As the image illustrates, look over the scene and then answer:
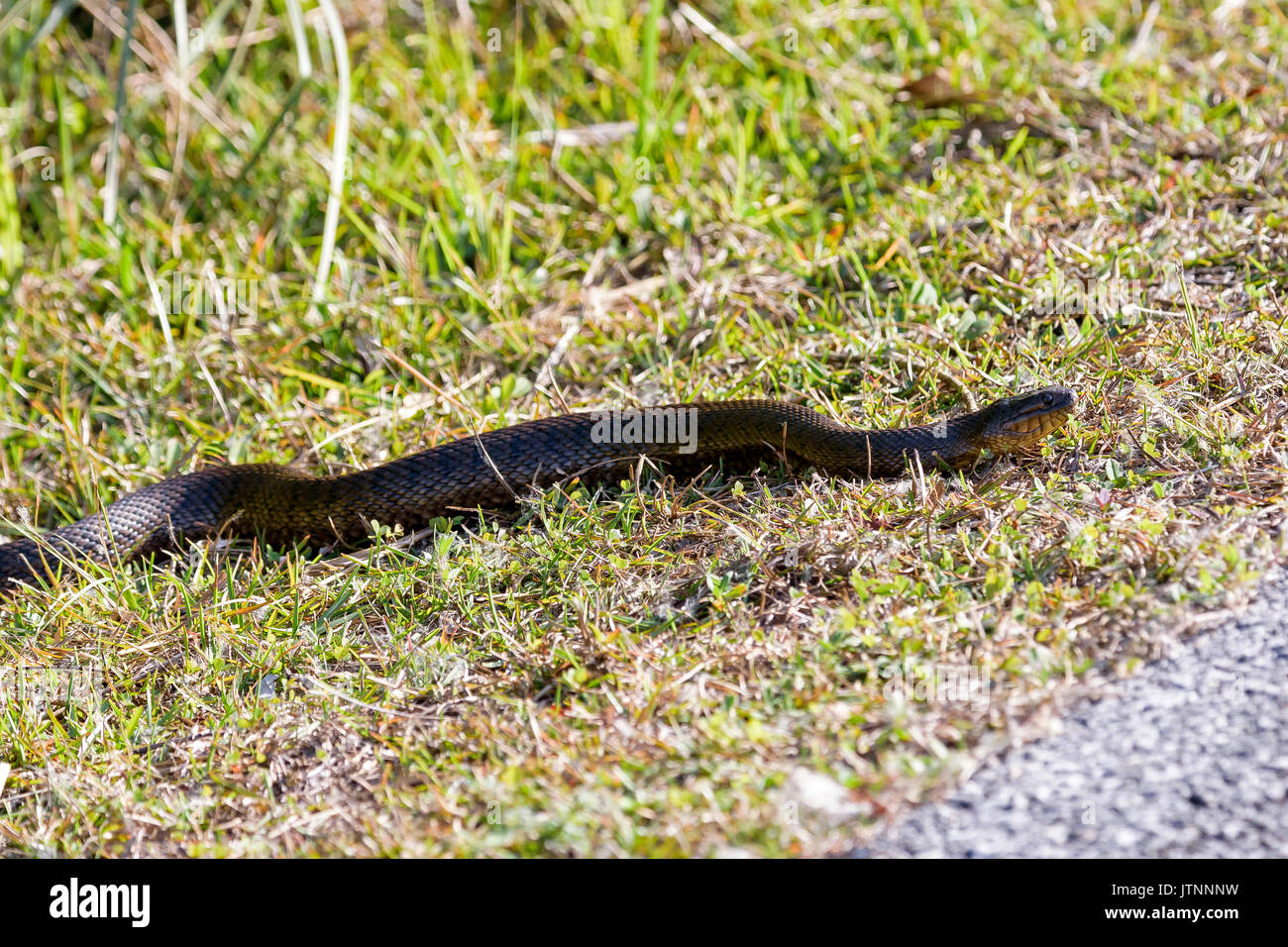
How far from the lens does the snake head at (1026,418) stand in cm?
455

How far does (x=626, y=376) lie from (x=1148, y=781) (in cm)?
341

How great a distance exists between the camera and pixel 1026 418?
4.57 metres

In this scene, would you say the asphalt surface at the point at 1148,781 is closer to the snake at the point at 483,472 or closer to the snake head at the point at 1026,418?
the snake head at the point at 1026,418

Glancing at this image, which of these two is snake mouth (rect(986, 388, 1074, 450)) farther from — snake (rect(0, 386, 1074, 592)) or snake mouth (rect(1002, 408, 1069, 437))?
snake (rect(0, 386, 1074, 592))

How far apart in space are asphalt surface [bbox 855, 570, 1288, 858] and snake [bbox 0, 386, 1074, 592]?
164 cm

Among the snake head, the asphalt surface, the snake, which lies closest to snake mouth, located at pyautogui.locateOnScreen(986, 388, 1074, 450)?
the snake head

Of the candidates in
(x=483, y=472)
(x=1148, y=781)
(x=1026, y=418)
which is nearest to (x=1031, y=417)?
(x=1026, y=418)

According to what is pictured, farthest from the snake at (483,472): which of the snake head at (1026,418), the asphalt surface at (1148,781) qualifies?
the asphalt surface at (1148,781)

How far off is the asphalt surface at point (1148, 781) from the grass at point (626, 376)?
9 cm

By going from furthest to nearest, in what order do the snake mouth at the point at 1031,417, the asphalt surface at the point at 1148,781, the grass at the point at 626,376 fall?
the snake mouth at the point at 1031,417 → the grass at the point at 626,376 → the asphalt surface at the point at 1148,781

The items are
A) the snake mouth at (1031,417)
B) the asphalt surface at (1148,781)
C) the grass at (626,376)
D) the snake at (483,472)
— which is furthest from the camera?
the snake at (483,472)

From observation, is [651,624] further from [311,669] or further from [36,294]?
[36,294]

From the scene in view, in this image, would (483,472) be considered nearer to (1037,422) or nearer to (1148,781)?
(1037,422)
